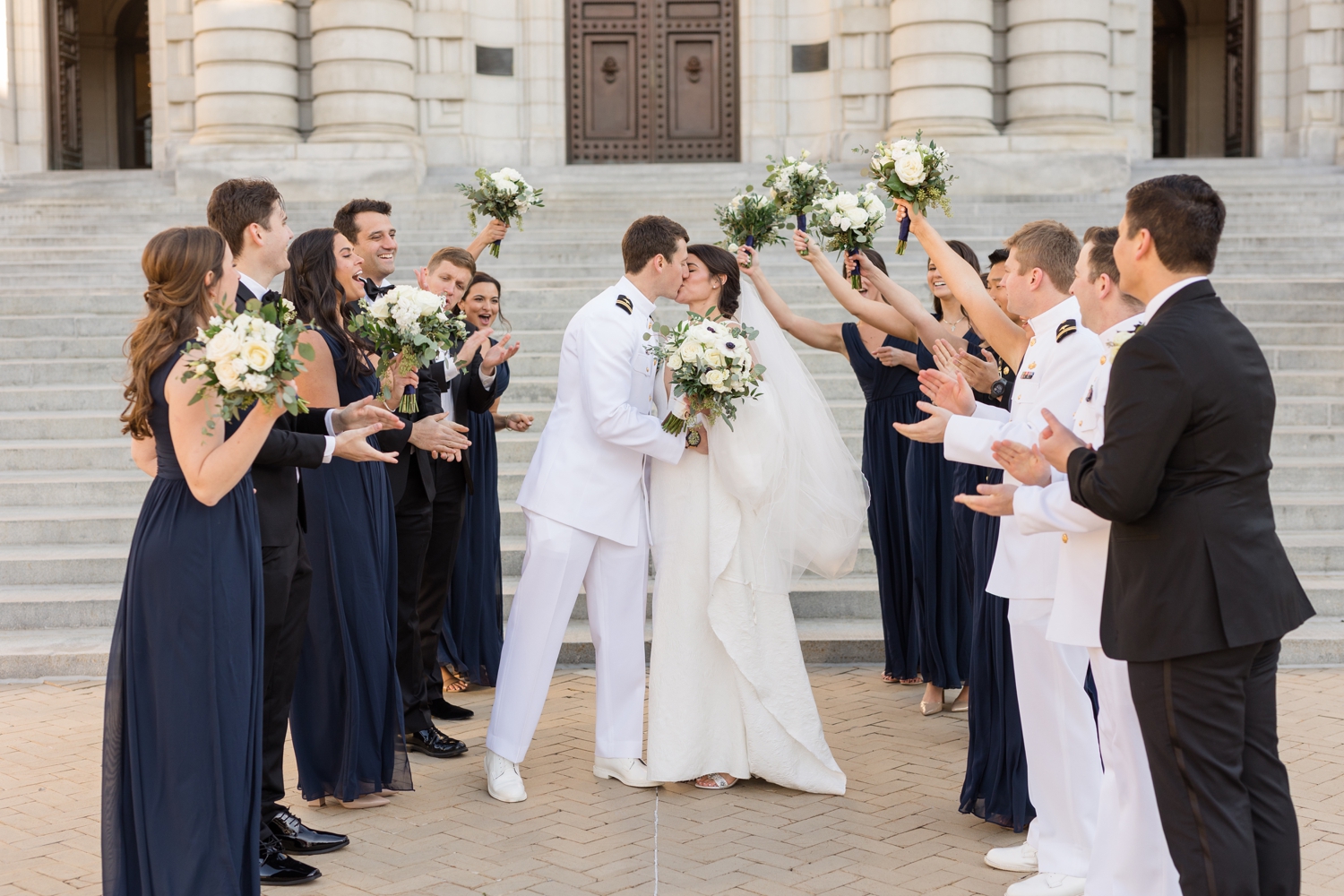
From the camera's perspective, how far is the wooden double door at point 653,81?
17828 mm

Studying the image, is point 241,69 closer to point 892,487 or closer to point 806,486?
point 892,487

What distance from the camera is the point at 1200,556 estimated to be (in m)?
3.18

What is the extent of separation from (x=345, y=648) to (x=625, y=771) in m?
1.36

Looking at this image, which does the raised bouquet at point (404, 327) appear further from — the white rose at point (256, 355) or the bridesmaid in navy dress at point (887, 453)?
the bridesmaid in navy dress at point (887, 453)

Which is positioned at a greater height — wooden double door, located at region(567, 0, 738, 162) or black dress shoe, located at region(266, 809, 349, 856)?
wooden double door, located at region(567, 0, 738, 162)

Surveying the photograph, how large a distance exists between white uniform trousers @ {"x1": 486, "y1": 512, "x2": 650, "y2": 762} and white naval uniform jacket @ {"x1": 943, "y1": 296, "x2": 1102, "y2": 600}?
1789 millimetres

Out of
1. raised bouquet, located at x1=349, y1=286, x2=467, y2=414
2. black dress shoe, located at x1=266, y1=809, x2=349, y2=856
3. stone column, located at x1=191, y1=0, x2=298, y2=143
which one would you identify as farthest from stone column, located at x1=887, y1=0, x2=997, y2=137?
black dress shoe, located at x1=266, y1=809, x2=349, y2=856

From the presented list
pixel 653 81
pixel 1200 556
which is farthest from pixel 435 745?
pixel 653 81

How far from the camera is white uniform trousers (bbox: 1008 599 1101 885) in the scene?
4.41 m

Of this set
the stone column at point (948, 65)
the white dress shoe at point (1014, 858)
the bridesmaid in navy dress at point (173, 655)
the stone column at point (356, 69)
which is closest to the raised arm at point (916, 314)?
the white dress shoe at point (1014, 858)

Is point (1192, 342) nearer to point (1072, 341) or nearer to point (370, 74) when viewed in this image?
point (1072, 341)

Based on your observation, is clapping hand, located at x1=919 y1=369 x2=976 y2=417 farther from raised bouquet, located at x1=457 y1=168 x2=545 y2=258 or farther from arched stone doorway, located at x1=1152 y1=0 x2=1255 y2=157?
arched stone doorway, located at x1=1152 y1=0 x2=1255 y2=157

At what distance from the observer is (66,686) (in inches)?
278

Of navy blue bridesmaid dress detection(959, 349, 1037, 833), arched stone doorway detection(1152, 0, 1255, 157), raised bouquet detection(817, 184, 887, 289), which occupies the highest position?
arched stone doorway detection(1152, 0, 1255, 157)
